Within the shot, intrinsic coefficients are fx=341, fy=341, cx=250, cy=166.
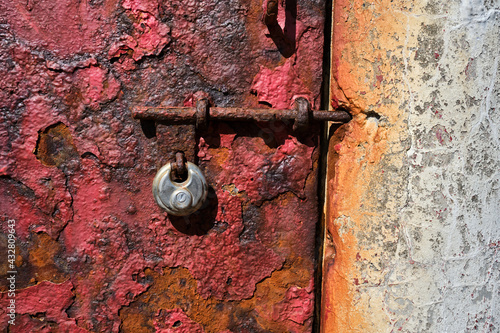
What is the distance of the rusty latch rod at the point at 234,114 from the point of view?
2.63 feet

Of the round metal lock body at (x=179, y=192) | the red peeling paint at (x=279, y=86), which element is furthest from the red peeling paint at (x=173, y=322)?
the red peeling paint at (x=279, y=86)

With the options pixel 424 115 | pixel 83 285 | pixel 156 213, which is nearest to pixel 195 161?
pixel 156 213

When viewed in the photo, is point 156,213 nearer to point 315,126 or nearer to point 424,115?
point 315,126

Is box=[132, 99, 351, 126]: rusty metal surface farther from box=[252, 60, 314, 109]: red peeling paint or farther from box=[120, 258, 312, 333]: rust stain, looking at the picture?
box=[120, 258, 312, 333]: rust stain

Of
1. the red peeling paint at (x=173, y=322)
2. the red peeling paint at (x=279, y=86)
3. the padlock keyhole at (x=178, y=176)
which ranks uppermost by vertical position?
the red peeling paint at (x=279, y=86)

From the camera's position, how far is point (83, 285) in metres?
0.88

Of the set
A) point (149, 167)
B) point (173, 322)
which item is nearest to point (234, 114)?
point (149, 167)

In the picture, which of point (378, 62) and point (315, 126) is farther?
point (315, 126)

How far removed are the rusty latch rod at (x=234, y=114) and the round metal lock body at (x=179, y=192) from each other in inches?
4.7

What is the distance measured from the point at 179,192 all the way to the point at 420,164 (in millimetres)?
554

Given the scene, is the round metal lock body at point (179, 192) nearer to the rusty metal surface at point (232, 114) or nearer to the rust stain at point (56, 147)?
the rusty metal surface at point (232, 114)

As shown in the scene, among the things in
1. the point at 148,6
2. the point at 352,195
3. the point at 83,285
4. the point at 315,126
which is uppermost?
the point at 148,6

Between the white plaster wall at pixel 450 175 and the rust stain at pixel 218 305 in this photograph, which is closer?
the white plaster wall at pixel 450 175

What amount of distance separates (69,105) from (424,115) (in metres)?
0.83
